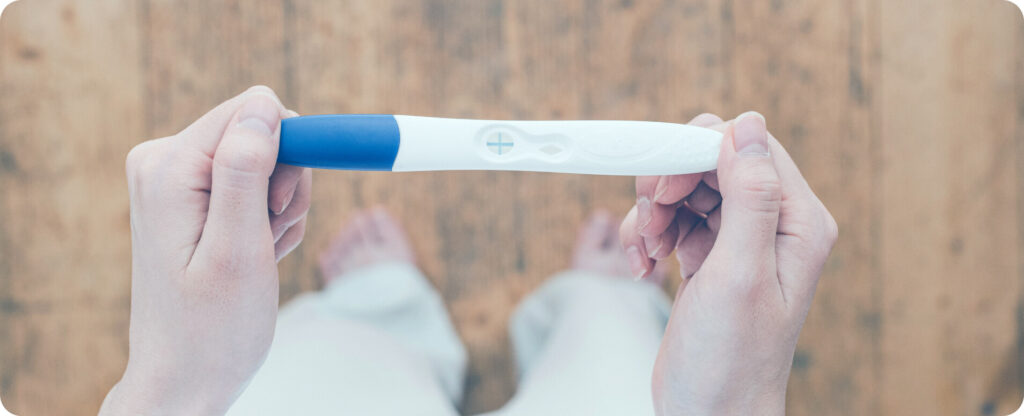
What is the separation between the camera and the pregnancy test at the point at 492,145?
1.66 ft

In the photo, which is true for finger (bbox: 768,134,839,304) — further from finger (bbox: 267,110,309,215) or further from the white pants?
finger (bbox: 267,110,309,215)

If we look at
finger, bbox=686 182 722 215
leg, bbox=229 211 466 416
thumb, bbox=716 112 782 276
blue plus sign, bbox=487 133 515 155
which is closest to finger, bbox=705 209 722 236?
finger, bbox=686 182 722 215

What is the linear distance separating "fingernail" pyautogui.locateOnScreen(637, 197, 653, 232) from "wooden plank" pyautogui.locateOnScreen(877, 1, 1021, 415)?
490 mm

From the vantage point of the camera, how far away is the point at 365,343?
32.9 inches

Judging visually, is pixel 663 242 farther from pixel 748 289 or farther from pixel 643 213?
pixel 748 289

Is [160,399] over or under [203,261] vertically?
under

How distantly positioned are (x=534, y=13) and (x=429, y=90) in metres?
0.18

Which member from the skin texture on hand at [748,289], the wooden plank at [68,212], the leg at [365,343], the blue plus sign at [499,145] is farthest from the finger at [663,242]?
the wooden plank at [68,212]

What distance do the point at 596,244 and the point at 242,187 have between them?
57cm

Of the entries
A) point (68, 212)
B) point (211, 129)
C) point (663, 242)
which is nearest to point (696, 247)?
point (663, 242)

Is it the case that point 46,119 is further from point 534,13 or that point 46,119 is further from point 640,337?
point 640,337

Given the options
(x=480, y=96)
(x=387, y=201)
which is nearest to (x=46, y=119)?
(x=387, y=201)

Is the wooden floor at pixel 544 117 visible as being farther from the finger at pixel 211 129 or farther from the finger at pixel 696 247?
the finger at pixel 211 129

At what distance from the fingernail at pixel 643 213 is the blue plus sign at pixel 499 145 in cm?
18
